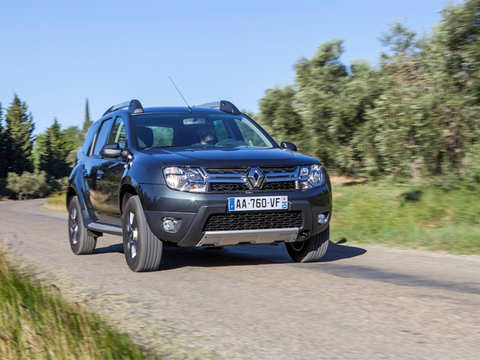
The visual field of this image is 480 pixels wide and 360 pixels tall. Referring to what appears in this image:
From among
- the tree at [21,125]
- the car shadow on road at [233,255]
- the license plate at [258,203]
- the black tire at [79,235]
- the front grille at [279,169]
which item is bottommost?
the car shadow on road at [233,255]

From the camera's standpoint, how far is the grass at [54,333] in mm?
3850

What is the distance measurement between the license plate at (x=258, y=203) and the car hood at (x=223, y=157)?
13.4 inches

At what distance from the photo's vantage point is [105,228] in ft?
28.0

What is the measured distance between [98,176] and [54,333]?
4.68 metres

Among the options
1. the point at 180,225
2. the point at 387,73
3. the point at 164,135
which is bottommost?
the point at 180,225

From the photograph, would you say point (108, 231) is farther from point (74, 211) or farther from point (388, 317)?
point (388, 317)

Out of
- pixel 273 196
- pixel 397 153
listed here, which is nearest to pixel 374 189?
pixel 397 153

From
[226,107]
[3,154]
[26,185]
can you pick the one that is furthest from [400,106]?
[3,154]

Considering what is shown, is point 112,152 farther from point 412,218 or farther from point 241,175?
point 412,218

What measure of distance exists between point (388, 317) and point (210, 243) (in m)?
2.44

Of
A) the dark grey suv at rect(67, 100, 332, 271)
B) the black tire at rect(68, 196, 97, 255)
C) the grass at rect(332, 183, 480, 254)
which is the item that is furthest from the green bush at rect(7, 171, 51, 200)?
the dark grey suv at rect(67, 100, 332, 271)

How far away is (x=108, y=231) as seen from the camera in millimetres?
8430

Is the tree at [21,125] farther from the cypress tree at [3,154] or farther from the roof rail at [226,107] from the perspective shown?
the roof rail at [226,107]

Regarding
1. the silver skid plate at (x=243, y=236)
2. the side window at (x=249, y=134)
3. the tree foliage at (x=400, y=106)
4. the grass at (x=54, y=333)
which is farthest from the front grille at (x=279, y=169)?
the tree foliage at (x=400, y=106)
